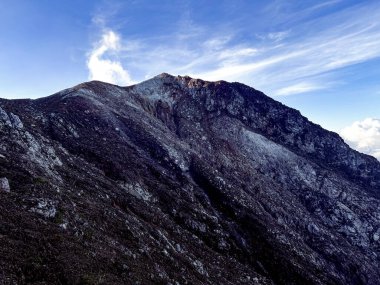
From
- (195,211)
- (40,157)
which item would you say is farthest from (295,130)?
(40,157)

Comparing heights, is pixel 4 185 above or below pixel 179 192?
above

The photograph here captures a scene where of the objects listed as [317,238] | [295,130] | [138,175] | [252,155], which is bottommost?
[317,238]

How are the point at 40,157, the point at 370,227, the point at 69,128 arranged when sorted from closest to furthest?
the point at 40,157
the point at 69,128
the point at 370,227

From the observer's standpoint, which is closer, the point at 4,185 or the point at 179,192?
the point at 4,185

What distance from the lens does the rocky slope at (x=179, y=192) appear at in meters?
29.1

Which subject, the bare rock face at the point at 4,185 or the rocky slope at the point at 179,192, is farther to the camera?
the bare rock face at the point at 4,185

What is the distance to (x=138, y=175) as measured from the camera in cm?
5791

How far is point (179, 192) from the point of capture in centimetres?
6012

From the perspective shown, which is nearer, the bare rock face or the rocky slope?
the rocky slope

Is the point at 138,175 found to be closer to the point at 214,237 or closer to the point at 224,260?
the point at 214,237

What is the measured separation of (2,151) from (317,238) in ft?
192

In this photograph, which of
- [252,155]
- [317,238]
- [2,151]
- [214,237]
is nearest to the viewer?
[2,151]

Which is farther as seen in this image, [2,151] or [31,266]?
[2,151]

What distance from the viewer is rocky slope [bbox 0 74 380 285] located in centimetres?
2906
